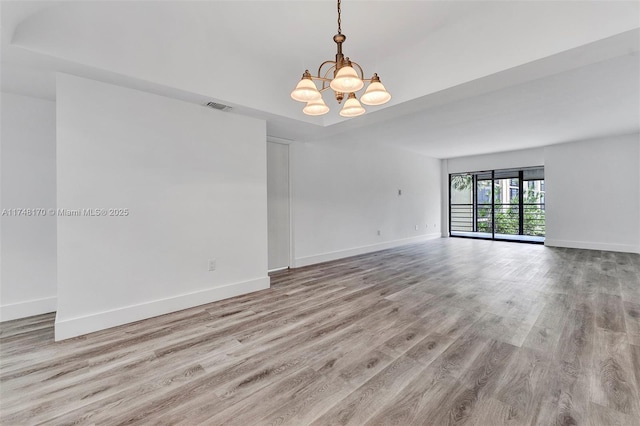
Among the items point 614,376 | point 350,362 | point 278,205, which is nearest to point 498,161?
point 278,205

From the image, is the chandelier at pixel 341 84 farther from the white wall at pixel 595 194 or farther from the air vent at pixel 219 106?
the white wall at pixel 595 194

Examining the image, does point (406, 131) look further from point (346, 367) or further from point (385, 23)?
point (346, 367)

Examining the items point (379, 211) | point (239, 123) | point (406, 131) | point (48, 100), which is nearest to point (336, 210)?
point (379, 211)

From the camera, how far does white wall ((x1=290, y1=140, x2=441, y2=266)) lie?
5.07m

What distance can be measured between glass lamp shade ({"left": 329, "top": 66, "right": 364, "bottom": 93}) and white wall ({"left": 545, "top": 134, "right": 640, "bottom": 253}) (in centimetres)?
746

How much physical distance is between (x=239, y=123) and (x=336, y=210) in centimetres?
284

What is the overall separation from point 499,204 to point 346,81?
27.1ft

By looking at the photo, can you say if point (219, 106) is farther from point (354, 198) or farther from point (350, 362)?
point (354, 198)

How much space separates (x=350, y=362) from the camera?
6.31 ft

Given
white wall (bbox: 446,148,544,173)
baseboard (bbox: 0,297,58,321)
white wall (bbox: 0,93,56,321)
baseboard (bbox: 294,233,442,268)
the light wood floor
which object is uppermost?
white wall (bbox: 446,148,544,173)

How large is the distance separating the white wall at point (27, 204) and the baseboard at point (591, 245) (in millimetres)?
9746

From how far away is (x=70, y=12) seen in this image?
2.14 meters

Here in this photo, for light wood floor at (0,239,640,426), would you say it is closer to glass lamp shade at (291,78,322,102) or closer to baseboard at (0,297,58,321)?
baseboard at (0,297,58,321)

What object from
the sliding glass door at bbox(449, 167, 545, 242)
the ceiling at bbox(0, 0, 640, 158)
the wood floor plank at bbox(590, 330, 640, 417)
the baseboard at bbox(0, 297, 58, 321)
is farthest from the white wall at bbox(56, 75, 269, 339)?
the sliding glass door at bbox(449, 167, 545, 242)
